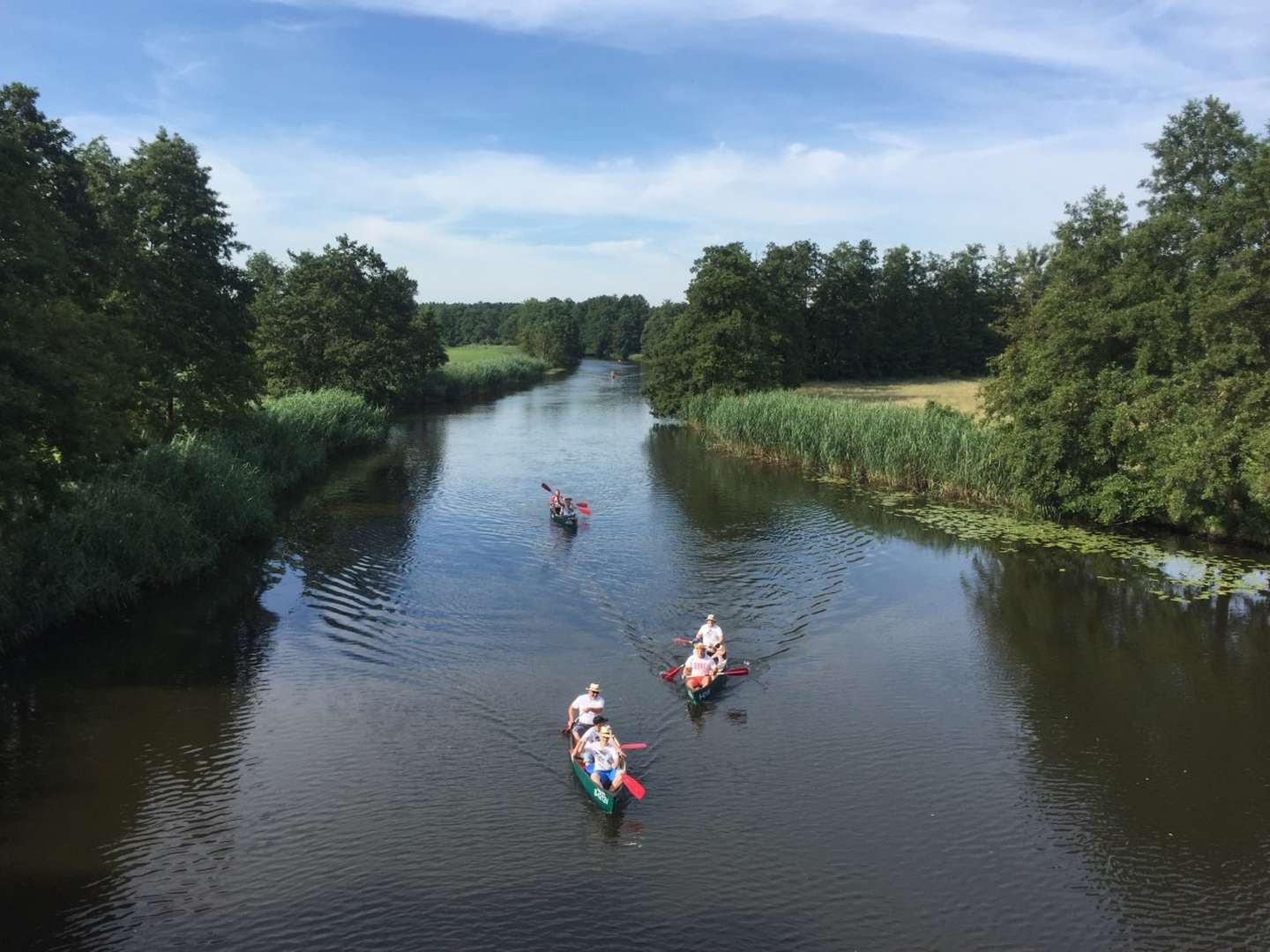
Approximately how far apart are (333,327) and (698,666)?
49.9 metres

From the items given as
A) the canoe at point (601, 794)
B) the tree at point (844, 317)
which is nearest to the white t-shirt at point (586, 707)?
the canoe at point (601, 794)

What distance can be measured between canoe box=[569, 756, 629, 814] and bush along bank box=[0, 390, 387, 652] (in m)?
11.0

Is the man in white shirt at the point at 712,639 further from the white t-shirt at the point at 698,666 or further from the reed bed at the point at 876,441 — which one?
the reed bed at the point at 876,441

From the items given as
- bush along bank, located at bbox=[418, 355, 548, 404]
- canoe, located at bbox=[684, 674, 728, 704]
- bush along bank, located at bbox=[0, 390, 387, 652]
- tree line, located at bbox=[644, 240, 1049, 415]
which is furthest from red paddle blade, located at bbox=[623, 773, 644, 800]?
bush along bank, located at bbox=[418, 355, 548, 404]

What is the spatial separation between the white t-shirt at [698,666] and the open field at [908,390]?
45887 mm

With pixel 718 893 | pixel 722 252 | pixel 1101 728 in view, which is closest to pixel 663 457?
pixel 722 252

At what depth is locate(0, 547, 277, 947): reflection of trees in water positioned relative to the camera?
1212 centimetres

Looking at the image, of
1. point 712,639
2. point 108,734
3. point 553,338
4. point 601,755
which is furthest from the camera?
point 553,338

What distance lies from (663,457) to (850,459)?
482 inches

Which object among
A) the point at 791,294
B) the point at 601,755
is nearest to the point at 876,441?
the point at 601,755

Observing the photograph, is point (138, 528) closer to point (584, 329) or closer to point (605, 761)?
point (605, 761)

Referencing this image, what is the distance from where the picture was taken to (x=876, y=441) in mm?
40156

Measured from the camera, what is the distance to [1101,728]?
55.8 feet

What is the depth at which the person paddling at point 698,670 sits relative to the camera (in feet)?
58.5
